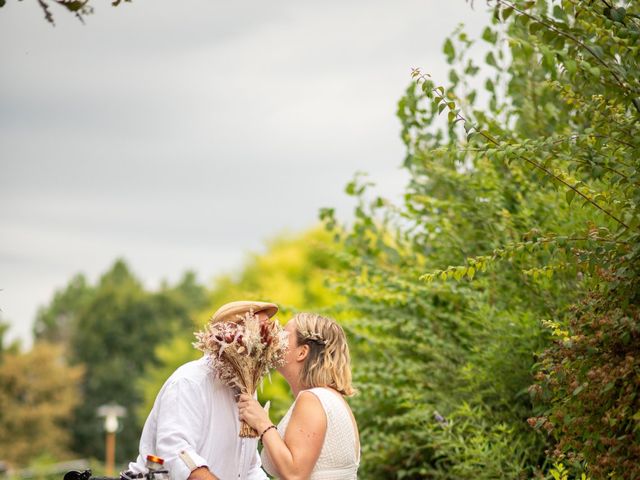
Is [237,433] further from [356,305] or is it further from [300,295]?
[300,295]

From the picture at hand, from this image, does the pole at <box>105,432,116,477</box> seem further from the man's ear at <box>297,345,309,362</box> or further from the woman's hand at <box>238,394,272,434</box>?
the woman's hand at <box>238,394,272,434</box>

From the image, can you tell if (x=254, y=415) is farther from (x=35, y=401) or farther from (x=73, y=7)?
(x=35, y=401)

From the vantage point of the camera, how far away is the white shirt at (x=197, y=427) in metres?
4.57

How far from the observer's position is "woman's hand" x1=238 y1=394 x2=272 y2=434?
4.57 metres

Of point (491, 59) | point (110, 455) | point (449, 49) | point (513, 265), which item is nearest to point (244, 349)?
point (513, 265)

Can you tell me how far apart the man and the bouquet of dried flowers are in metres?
0.10

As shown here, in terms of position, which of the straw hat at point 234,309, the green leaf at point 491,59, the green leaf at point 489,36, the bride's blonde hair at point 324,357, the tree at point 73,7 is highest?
the green leaf at point 489,36

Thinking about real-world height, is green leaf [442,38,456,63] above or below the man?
above

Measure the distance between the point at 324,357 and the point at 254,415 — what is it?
523 millimetres

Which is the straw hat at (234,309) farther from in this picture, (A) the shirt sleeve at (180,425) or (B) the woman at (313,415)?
(A) the shirt sleeve at (180,425)

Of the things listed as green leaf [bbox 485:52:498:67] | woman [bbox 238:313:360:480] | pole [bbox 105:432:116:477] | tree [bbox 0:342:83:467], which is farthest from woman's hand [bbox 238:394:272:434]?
tree [bbox 0:342:83:467]

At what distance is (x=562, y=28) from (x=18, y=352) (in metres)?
62.4

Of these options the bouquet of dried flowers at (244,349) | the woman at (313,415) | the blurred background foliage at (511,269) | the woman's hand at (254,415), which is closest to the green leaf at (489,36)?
the blurred background foliage at (511,269)

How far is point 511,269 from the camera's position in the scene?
7.59 metres
